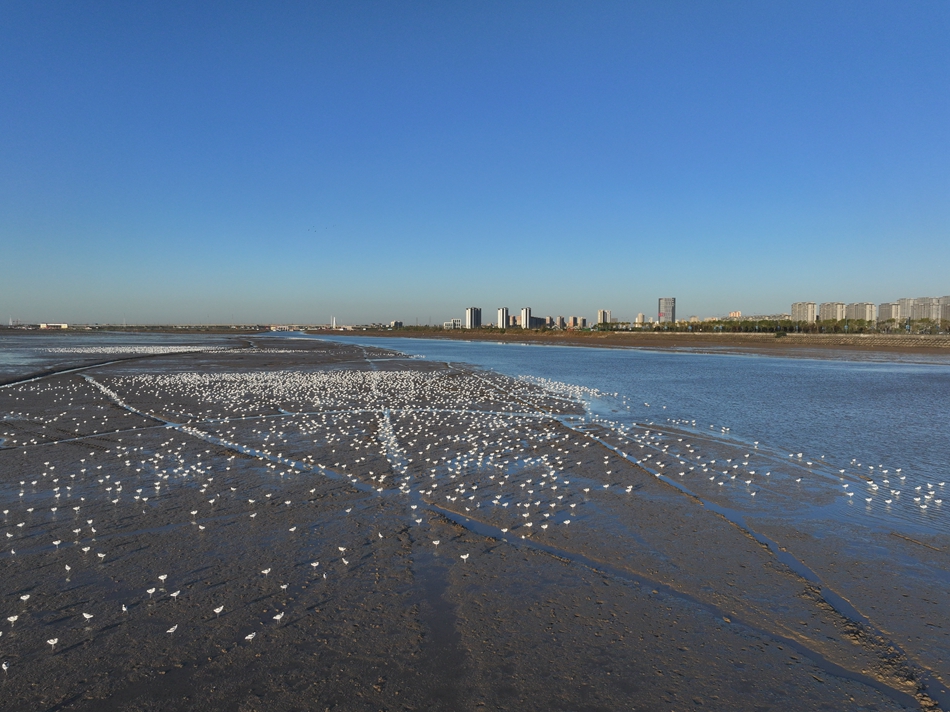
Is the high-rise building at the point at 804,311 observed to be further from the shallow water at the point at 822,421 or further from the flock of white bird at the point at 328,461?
the flock of white bird at the point at 328,461

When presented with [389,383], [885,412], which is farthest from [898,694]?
[389,383]

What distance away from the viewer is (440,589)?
551 centimetres

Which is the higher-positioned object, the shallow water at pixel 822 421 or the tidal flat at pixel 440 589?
the tidal flat at pixel 440 589

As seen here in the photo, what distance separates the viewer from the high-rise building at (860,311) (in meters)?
164

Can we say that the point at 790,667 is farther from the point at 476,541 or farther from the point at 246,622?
the point at 246,622

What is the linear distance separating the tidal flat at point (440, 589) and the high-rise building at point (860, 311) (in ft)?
614

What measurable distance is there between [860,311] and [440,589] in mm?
197881

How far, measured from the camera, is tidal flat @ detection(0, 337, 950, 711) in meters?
4.04

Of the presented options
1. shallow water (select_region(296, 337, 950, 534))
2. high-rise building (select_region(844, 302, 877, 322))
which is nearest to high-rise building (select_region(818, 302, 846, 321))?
high-rise building (select_region(844, 302, 877, 322))

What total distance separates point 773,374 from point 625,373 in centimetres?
802

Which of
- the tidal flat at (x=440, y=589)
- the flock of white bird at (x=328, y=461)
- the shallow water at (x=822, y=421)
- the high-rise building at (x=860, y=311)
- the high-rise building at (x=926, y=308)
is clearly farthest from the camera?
the high-rise building at (x=860, y=311)

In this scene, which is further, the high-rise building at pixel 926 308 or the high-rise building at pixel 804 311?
the high-rise building at pixel 804 311

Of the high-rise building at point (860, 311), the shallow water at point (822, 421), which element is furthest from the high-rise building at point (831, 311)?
the shallow water at point (822, 421)

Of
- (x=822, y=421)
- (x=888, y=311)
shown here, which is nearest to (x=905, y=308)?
(x=888, y=311)
